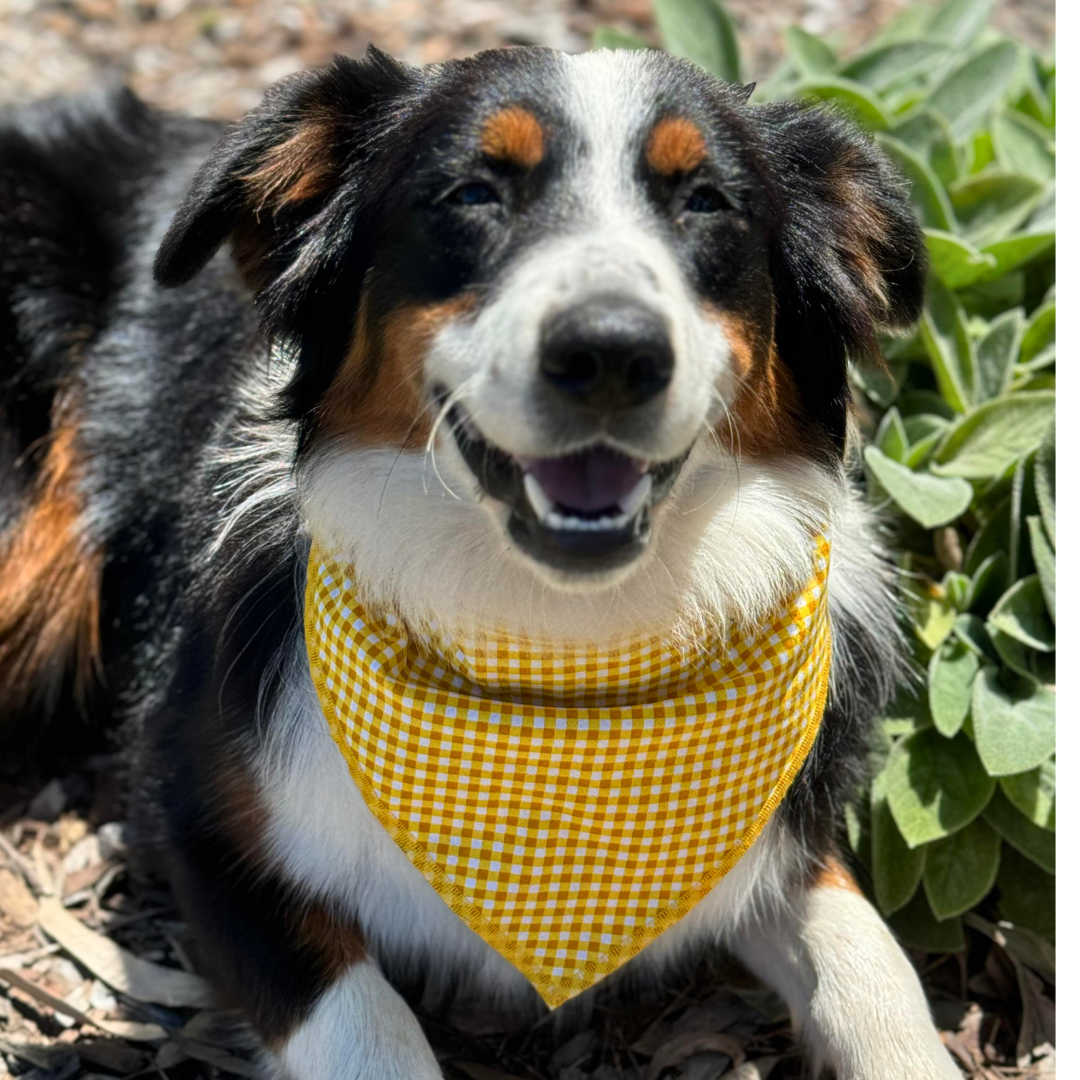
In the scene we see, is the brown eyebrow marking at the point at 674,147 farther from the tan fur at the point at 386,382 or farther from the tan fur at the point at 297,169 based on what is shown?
the tan fur at the point at 297,169

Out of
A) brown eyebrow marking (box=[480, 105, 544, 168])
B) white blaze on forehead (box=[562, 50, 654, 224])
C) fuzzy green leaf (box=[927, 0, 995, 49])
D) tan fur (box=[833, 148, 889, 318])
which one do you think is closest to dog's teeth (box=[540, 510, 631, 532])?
white blaze on forehead (box=[562, 50, 654, 224])

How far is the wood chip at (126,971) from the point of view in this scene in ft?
11.6

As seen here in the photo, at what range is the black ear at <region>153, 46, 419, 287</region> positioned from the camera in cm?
288

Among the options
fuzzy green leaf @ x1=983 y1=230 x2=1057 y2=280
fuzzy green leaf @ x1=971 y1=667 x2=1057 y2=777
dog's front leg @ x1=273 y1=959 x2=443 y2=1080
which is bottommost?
dog's front leg @ x1=273 y1=959 x2=443 y2=1080

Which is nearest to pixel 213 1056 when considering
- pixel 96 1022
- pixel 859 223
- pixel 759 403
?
pixel 96 1022

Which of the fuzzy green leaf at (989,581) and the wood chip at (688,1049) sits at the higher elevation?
the fuzzy green leaf at (989,581)

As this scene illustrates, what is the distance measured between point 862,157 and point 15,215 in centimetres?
267

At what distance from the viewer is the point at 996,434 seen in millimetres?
3881

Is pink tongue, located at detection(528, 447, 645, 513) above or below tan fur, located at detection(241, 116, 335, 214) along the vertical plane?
below

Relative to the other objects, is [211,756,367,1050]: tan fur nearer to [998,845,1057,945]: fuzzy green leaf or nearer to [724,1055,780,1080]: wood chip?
[724,1055,780,1080]: wood chip

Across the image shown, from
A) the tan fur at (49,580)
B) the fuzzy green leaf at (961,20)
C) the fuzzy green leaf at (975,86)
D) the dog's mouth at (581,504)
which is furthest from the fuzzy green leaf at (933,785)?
the fuzzy green leaf at (961,20)

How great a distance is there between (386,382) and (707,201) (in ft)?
2.40

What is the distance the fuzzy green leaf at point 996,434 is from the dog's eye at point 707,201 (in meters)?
1.37

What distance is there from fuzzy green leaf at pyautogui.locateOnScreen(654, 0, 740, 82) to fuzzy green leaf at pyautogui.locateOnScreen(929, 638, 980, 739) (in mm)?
2316
